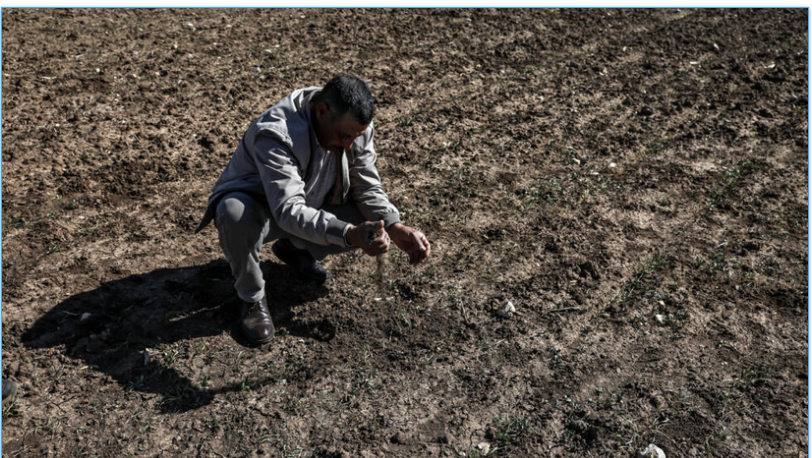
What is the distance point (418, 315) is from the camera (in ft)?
12.4

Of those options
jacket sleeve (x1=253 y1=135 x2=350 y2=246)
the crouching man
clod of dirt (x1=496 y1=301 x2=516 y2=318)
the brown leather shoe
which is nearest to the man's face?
the crouching man

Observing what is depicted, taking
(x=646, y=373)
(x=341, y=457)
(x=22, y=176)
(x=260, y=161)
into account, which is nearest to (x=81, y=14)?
(x=22, y=176)

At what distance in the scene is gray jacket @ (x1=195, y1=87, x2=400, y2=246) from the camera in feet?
10.4

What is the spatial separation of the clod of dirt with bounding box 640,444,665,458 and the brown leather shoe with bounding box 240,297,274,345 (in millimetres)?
1754

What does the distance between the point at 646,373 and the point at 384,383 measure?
123 cm

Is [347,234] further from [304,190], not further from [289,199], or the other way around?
[304,190]

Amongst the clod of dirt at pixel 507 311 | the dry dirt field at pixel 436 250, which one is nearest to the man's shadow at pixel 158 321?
the dry dirt field at pixel 436 250

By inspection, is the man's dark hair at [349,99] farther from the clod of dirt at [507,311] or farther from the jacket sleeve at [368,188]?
the clod of dirt at [507,311]

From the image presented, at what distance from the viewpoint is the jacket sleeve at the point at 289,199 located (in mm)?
3154

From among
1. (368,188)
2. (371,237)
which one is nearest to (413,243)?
(371,237)

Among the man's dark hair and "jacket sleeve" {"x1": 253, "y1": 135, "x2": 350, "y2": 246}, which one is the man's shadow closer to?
"jacket sleeve" {"x1": 253, "y1": 135, "x2": 350, "y2": 246}

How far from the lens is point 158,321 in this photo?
11.8 ft

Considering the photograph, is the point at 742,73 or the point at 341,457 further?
the point at 742,73

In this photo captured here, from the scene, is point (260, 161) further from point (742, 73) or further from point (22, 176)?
point (742, 73)
